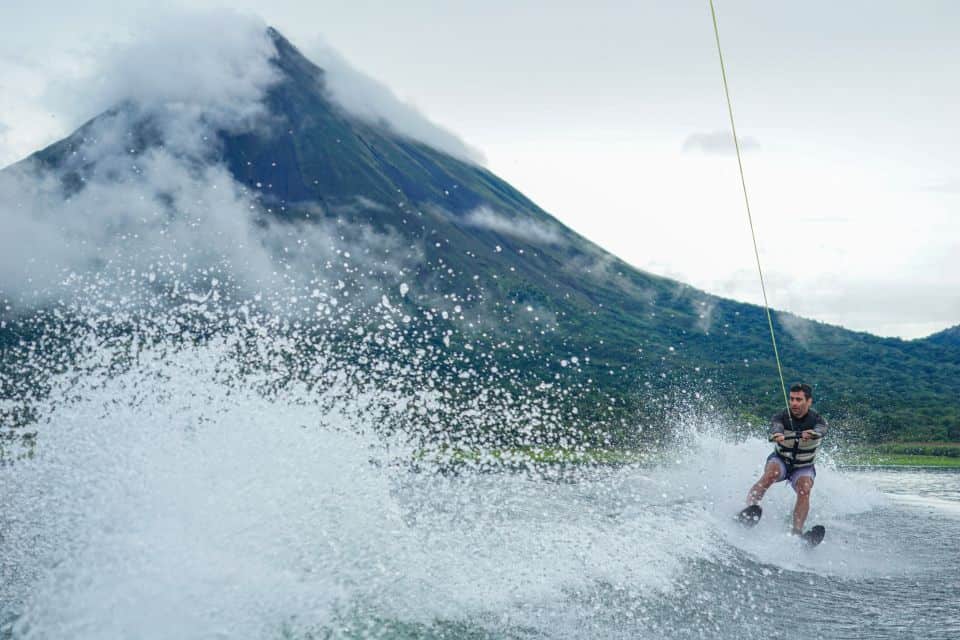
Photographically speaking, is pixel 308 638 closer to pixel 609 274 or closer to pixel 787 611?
pixel 787 611

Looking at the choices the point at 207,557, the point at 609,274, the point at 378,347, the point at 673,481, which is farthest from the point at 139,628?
the point at 609,274

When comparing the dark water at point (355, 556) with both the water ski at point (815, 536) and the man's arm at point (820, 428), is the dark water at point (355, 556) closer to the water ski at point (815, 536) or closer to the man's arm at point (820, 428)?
the water ski at point (815, 536)

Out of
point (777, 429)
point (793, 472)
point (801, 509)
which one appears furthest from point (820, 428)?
point (801, 509)

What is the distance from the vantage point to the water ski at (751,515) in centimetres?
1277

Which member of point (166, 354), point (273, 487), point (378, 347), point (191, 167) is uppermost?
point (191, 167)

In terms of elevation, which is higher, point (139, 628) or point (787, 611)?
point (787, 611)

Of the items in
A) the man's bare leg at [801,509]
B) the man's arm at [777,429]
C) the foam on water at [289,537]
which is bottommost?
the foam on water at [289,537]

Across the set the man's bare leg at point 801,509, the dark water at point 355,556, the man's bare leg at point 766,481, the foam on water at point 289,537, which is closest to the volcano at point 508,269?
the man's bare leg at point 766,481

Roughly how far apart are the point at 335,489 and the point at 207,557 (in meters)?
2.42

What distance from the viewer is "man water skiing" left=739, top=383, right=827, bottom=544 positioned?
499 inches

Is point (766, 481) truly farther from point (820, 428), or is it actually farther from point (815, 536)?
point (815, 536)

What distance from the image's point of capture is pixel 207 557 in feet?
29.1

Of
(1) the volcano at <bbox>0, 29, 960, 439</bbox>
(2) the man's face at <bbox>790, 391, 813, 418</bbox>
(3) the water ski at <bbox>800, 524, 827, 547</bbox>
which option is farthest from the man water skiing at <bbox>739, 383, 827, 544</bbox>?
(1) the volcano at <bbox>0, 29, 960, 439</bbox>

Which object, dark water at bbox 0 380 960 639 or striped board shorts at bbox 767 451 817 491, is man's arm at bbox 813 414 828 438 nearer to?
striped board shorts at bbox 767 451 817 491
